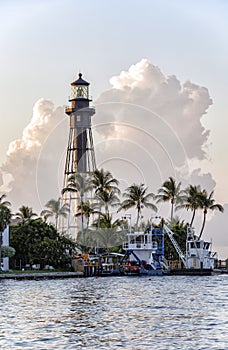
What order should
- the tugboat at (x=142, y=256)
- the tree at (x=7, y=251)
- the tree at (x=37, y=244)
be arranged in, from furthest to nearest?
the tugboat at (x=142, y=256)
the tree at (x=37, y=244)
the tree at (x=7, y=251)

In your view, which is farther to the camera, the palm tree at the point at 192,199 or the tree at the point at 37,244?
the palm tree at the point at 192,199

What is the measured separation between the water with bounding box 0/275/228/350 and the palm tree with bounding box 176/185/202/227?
291ft

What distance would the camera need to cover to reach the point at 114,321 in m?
53.8

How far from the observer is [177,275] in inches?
5723

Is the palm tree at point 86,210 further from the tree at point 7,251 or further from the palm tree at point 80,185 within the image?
the tree at point 7,251

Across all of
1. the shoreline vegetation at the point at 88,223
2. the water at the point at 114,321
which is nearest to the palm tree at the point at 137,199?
the shoreline vegetation at the point at 88,223

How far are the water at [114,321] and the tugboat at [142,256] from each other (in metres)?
58.3

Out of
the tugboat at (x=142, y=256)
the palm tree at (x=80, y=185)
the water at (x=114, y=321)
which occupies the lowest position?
the water at (x=114, y=321)

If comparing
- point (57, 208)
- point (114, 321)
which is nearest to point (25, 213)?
point (57, 208)

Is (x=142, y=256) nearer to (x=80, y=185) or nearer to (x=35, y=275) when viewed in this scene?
(x=80, y=185)

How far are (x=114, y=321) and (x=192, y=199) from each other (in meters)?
118

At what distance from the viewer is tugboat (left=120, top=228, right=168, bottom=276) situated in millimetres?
140375

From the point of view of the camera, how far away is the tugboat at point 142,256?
461 ft

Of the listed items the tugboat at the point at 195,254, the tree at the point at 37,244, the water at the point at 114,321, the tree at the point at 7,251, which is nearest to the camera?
the water at the point at 114,321
